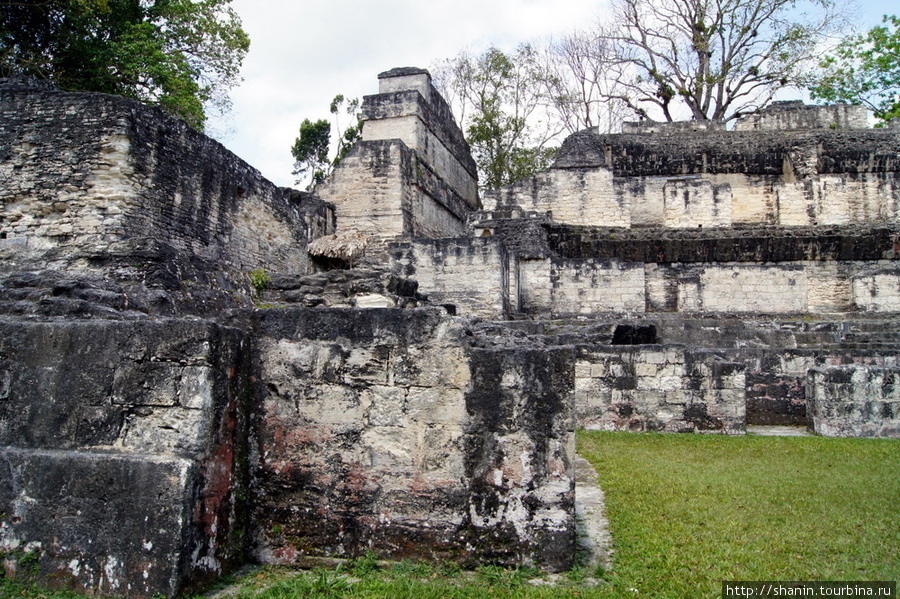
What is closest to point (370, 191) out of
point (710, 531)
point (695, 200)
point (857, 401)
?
point (695, 200)

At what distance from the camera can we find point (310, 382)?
11.7 feet

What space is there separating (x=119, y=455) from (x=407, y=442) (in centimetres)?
147

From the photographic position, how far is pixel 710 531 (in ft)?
14.1

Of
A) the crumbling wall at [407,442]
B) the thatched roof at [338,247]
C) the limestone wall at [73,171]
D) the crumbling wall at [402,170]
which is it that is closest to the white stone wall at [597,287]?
the thatched roof at [338,247]

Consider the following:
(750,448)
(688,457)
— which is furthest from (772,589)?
(750,448)

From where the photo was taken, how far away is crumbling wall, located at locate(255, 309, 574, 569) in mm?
3336

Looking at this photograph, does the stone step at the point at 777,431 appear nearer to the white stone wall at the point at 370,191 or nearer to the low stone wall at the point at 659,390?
the low stone wall at the point at 659,390

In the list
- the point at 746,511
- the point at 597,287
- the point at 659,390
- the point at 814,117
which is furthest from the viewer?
the point at 814,117

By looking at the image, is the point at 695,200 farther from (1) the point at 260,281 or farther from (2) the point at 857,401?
(1) the point at 260,281

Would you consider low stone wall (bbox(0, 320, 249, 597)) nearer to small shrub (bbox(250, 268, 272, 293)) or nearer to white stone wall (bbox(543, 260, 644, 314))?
small shrub (bbox(250, 268, 272, 293))

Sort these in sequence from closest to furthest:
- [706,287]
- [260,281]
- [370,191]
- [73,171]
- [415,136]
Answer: [260,281] → [73,171] → [706,287] → [370,191] → [415,136]

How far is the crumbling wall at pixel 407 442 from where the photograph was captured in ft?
10.9

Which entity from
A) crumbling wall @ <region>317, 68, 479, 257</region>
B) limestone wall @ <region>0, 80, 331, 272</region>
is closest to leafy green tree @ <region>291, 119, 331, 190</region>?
crumbling wall @ <region>317, 68, 479, 257</region>

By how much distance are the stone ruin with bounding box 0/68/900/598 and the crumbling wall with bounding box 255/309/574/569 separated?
1 centimetres
